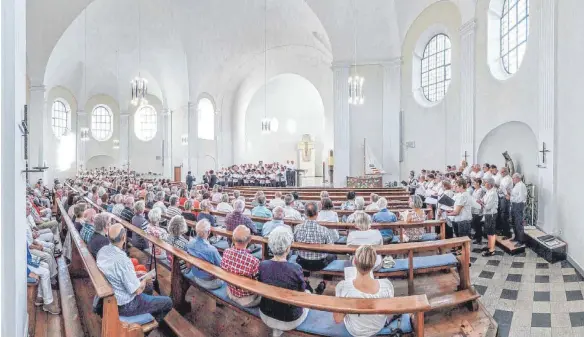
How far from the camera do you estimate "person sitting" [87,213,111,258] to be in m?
3.53

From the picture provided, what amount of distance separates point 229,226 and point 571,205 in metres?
5.37

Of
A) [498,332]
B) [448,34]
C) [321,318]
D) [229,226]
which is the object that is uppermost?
[448,34]

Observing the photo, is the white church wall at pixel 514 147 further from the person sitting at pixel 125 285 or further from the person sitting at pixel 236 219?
the person sitting at pixel 125 285

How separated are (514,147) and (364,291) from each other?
793 cm

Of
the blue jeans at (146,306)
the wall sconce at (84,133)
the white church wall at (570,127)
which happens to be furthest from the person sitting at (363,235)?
the wall sconce at (84,133)

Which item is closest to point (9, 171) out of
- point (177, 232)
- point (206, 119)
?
point (177, 232)

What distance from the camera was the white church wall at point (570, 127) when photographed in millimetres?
5312

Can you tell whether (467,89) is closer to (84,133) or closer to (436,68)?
(436,68)

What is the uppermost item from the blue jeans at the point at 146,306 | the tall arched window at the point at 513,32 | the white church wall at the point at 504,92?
the tall arched window at the point at 513,32

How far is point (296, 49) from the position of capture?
19781 millimetres

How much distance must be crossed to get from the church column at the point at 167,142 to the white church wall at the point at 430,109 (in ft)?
41.8

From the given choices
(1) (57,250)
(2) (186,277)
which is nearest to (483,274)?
(2) (186,277)

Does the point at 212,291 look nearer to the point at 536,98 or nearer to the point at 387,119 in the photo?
the point at 536,98

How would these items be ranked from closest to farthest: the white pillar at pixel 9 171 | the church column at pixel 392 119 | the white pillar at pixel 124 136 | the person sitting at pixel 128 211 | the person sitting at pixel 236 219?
the white pillar at pixel 9 171 < the person sitting at pixel 236 219 < the person sitting at pixel 128 211 < the church column at pixel 392 119 < the white pillar at pixel 124 136
